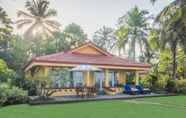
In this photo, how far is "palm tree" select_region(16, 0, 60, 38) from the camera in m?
42.2

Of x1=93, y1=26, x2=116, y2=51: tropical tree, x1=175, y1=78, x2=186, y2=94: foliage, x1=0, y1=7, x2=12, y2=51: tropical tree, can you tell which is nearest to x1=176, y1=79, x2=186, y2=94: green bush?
x1=175, y1=78, x2=186, y2=94: foliage

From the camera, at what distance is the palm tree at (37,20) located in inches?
1663

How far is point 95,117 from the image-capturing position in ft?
34.4

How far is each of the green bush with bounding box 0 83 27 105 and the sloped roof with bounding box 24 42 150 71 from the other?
4627mm

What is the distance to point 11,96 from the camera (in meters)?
16.1

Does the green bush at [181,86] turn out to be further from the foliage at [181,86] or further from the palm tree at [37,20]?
the palm tree at [37,20]

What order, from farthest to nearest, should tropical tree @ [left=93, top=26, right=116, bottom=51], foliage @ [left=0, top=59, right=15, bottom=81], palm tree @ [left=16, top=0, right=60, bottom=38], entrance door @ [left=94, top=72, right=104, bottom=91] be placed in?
tropical tree @ [left=93, top=26, right=116, bottom=51] → palm tree @ [left=16, top=0, right=60, bottom=38] → entrance door @ [left=94, top=72, right=104, bottom=91] → foliage @ [left=0, top=59, right=15, bottom=81]

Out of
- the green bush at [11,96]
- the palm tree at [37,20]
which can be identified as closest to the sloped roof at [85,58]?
the green bush at [11,96]

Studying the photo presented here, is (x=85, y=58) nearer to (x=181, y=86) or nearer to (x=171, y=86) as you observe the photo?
(x=171, y=86)

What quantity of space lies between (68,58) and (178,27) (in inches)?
417

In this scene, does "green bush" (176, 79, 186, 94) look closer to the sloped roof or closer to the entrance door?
the sloped roof

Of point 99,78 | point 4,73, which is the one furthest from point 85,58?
point 4,73

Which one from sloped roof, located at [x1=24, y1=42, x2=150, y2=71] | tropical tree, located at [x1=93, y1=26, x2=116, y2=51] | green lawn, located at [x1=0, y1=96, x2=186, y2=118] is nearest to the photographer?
green lawn, located at [x1=0, y1=96, x2=186, y2=118]

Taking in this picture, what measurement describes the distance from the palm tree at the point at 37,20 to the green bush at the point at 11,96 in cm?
2710
